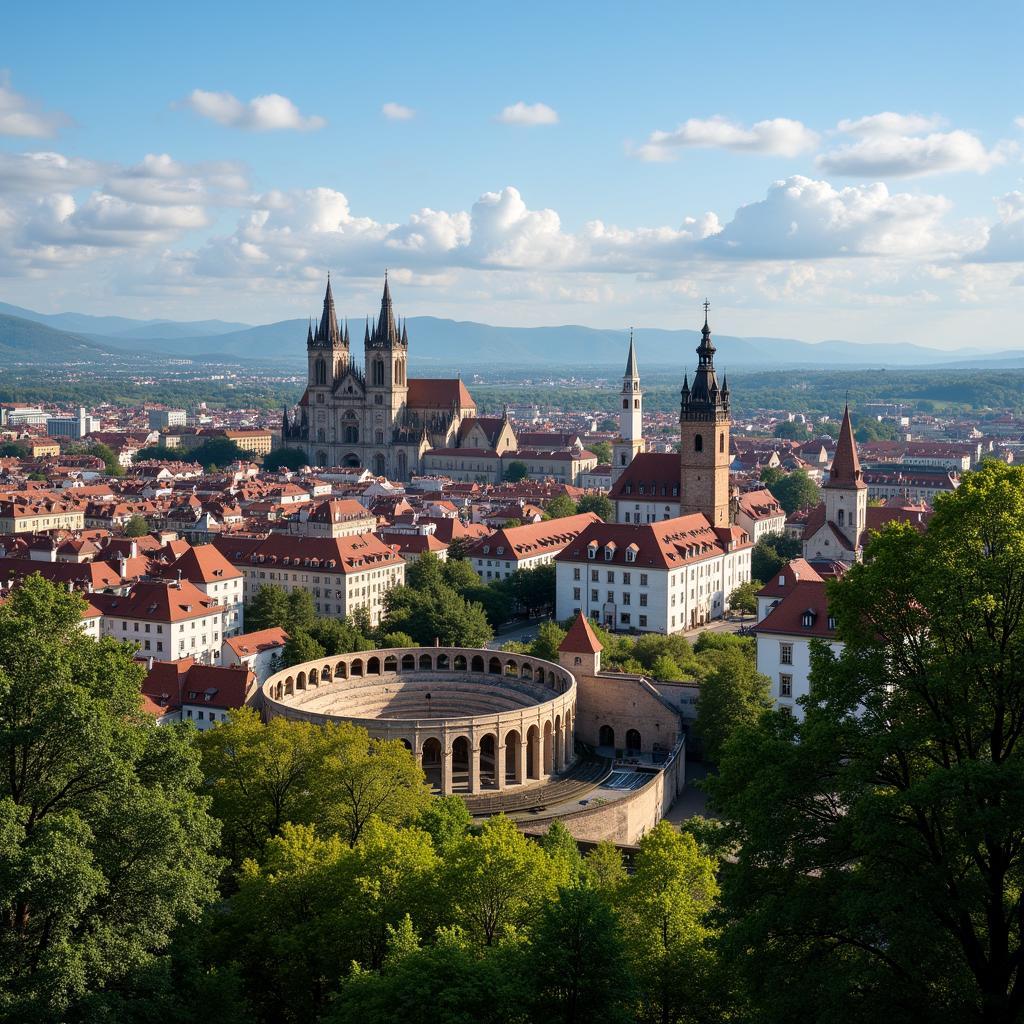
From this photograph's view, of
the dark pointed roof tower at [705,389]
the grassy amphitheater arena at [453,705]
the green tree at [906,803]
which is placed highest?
the dark pointed roof tower at [705,389]

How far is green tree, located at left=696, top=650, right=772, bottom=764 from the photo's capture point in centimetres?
6412

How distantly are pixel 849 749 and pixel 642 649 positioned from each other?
54213 mm

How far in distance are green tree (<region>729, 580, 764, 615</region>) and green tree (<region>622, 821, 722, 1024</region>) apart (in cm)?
6570

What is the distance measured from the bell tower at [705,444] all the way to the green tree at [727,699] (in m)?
44.7

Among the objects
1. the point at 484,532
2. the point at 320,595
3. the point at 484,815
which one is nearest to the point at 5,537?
the point at 320,595

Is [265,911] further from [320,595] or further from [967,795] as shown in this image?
[320,595]

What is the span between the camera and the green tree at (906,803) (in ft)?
77.1

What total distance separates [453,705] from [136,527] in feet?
222

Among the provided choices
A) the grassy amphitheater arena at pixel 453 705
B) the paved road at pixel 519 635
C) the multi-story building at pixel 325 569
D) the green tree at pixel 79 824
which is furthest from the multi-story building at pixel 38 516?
the green tree at pixel 79 824

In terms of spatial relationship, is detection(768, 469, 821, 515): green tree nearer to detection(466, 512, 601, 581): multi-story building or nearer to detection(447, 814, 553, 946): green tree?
detection(466, 512, 601, 581): multi-story building

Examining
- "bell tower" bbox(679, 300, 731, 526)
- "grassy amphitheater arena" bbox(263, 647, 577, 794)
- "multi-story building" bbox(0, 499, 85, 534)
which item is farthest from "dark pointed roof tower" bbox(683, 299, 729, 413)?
"multi-story building" bbox(0, 499, 85, 534)

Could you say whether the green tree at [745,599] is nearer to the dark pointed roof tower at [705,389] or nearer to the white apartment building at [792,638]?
the dark pointed roof tower at [705,389]

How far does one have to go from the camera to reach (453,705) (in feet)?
244

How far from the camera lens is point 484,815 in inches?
2354
